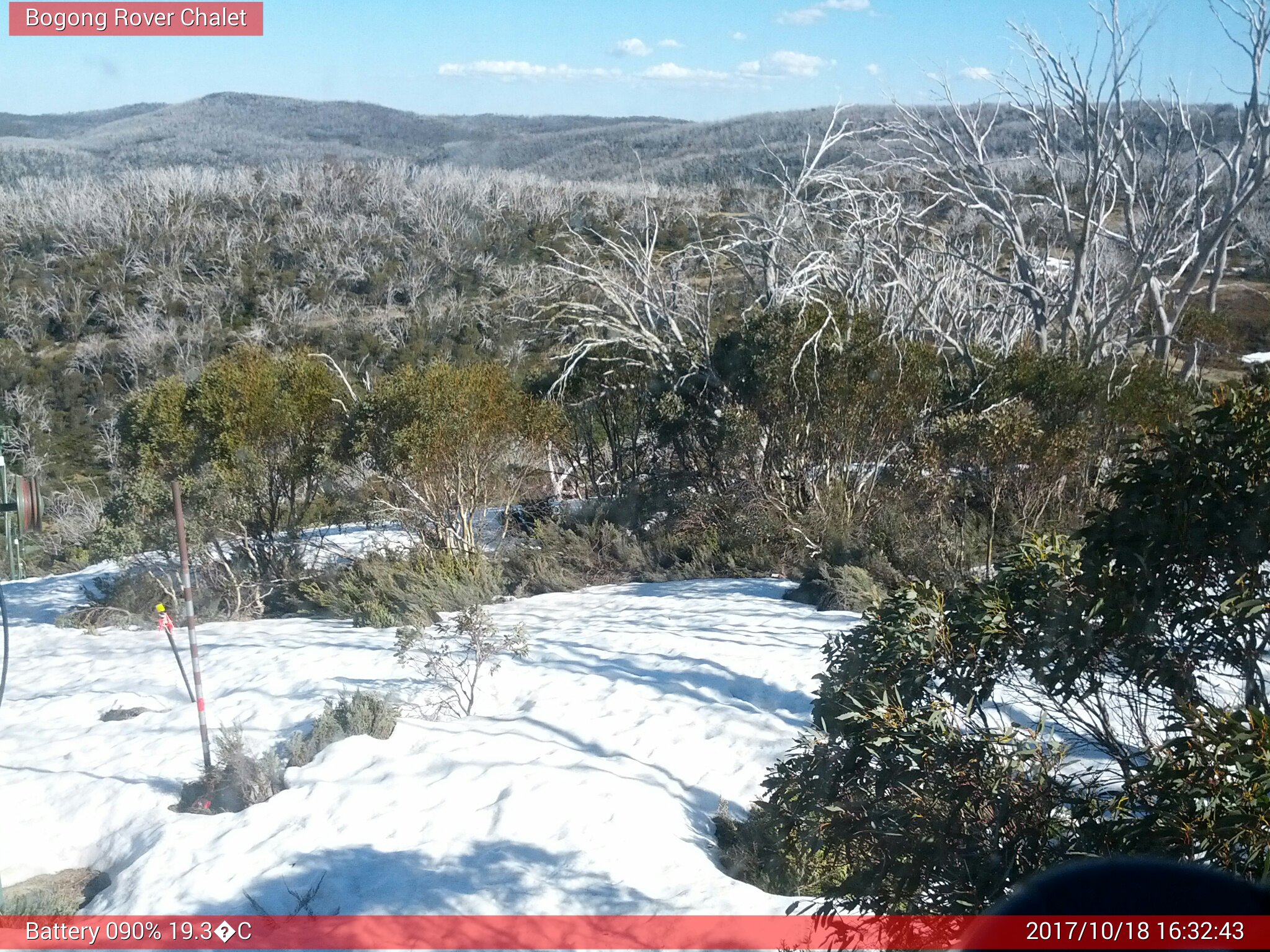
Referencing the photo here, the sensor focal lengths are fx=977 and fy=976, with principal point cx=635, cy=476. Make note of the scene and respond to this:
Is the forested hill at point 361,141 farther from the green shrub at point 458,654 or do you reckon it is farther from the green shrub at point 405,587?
the green shrub at point 458,654

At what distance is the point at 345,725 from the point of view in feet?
20.8


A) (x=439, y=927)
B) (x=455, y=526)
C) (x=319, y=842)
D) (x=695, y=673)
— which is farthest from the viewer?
(x=455, y=526)

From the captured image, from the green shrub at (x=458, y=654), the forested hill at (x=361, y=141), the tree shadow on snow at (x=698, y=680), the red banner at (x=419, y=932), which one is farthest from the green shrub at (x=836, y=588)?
the forested hill at (x=361, y=141)

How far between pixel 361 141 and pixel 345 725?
2380 inches

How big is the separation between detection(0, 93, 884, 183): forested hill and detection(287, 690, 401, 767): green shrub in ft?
126

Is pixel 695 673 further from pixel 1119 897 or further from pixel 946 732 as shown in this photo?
pixel 1119 897

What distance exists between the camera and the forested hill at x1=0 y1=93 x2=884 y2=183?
156ft

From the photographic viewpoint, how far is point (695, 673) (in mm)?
7379

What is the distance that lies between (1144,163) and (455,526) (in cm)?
1745

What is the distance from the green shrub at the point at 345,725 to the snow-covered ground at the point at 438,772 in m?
0.12

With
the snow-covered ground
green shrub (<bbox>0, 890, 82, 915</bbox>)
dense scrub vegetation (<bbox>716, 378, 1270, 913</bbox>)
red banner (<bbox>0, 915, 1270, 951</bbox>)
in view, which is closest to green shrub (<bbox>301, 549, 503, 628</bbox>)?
the snow-covered ground

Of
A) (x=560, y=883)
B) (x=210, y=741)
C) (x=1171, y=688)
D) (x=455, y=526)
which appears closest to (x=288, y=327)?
(x=455, y=526)

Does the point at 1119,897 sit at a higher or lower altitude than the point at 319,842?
higher

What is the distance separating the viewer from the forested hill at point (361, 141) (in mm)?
47500
